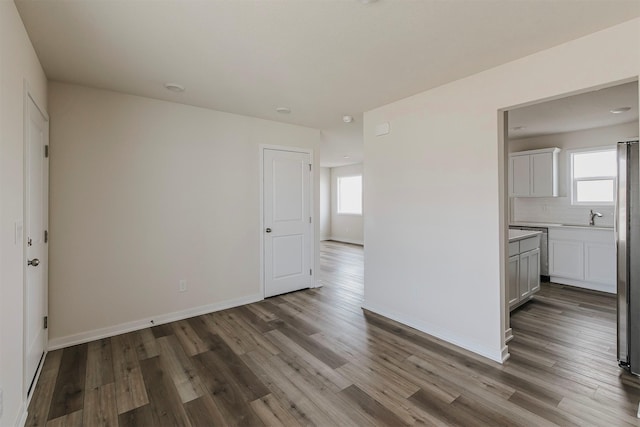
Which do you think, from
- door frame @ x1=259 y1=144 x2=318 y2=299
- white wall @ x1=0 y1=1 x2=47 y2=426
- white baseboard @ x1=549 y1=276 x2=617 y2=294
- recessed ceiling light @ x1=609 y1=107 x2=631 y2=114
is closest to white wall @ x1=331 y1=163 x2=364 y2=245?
door frame @ x1=259 y1=144 x2=318 y2=299

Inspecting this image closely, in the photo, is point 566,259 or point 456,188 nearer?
point 456,188

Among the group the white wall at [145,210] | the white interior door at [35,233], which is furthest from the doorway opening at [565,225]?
the white interior door at [35,233]

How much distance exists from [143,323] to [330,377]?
2.22 m

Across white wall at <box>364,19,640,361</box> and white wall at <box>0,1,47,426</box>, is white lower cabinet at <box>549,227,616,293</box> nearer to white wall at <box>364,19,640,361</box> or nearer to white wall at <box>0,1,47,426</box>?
white wall at <box>364,19,640,361</box>

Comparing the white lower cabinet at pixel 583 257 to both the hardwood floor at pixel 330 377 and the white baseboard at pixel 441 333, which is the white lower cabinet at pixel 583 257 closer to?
the hardwood floor at pixel 330 377

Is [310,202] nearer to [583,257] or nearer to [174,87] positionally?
[174,87]

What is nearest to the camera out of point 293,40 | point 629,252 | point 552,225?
point 293,40

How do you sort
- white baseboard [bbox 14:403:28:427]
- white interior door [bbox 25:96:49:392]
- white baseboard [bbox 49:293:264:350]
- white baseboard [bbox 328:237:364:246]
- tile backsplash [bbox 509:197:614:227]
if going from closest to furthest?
white baseboard [bbox 14:403:28:427]
white interior door [bbox 25:96:49:392]
white baseboard [bbox 49:293:264:350]
tile backsplash [bbox 509:197:614:227]
white baseboard [bbox 328:237:364:246]

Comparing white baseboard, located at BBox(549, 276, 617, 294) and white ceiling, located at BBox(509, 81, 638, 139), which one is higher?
white ceiling, located at BBox(509, 81, 638, 139)

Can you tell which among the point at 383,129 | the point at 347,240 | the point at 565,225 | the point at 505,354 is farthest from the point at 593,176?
the point at 347,240

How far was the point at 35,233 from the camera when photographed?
2400mm

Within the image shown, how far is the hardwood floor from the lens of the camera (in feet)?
6.27

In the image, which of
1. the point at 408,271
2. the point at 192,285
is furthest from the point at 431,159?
the point at 192,285

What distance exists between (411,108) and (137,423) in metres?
3.52
